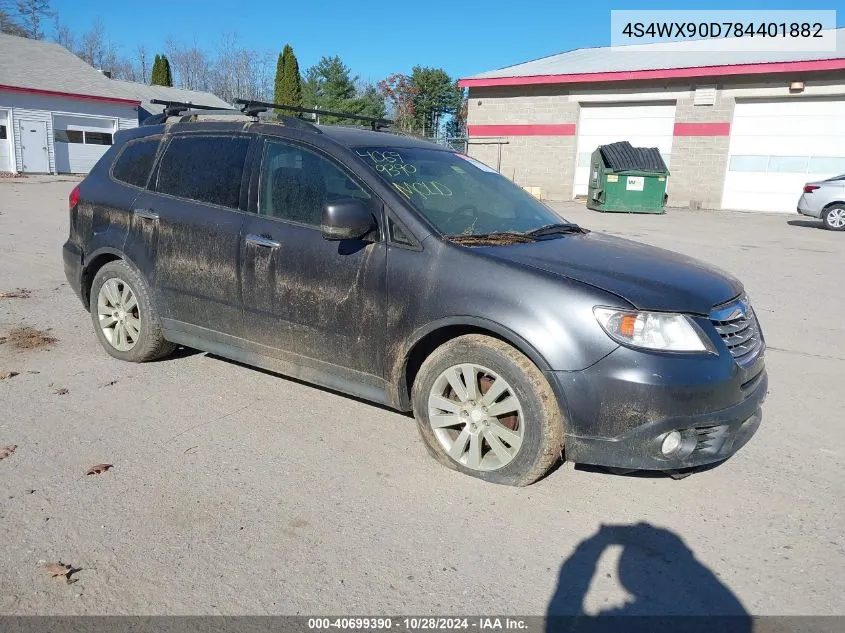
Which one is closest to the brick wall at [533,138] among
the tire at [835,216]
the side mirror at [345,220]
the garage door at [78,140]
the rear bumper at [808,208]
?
the rear bumper at [808,208]

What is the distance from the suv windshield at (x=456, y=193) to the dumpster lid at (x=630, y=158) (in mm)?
16551

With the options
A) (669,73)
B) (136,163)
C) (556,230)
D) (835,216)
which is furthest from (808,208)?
(136,163)

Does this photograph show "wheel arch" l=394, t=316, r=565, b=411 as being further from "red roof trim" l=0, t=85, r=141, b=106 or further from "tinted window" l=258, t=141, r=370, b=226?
"red roof trim" l=0, t=85, r=141, b=106

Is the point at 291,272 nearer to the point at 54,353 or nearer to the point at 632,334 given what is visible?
the point at 632,334

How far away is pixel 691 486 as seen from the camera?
3.43 meters

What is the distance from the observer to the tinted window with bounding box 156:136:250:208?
434 cm

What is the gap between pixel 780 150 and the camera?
21.2 metres

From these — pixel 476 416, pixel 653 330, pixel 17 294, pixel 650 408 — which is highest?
pixel 653 330

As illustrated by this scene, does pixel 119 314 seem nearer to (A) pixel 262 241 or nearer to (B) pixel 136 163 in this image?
(B) pixel 136 163

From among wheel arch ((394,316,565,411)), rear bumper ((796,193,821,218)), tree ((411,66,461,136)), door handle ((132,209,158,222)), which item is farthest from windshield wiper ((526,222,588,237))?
tree ((411,66,461,136))

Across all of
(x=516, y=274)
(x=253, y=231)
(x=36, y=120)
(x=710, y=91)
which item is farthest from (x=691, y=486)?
(x=36, y=120)

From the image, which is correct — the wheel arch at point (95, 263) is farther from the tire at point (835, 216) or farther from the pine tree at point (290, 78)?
the pine tree at point (290, 78)

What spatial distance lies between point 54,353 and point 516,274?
391cm

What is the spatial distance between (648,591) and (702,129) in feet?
74.9
